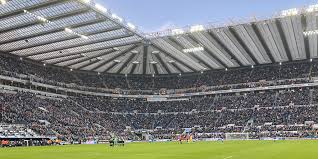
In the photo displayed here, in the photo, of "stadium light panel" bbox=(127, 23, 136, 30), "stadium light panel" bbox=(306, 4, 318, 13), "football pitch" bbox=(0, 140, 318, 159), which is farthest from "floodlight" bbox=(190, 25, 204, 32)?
"football pitch" bbox=(0, 140, 318, 159)

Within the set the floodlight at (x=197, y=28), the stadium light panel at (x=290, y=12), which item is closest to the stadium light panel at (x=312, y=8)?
the stadium light panel at (x=290, y=12)

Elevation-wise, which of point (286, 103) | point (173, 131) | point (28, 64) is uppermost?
point (28, 64)

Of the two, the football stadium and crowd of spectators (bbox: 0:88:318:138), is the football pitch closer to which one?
the football stadium

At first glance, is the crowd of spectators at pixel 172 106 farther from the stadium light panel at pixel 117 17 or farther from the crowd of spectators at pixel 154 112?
the stadium light panel at pixel 117 17

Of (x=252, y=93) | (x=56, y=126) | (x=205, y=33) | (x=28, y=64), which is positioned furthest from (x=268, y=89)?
(x=28, y=64)

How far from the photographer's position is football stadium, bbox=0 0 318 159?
55.8 meters

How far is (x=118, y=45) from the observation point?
70.5 metres

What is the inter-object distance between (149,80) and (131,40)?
37058 mm

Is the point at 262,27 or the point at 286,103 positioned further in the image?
the point at 286,103

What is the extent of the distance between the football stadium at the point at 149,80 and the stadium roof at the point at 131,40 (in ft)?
0.64

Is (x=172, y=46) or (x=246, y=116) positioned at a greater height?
(x=172, y=46)

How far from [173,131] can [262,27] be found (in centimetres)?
3722

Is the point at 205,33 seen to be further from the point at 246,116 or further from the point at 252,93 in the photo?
the point at 252,93

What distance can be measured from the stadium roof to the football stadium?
0.64 ft
